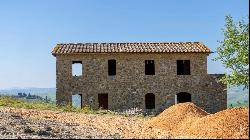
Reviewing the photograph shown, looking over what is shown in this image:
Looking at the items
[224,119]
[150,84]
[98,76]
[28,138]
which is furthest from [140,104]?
[28,138]

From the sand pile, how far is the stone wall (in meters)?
13.8

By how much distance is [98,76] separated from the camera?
3525 cm

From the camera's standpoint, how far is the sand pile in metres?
15.4

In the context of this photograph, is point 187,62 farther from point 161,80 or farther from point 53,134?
point 53,134

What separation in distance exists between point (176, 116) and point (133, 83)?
14654 millimetres

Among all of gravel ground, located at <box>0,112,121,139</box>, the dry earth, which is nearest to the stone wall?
the dry earth

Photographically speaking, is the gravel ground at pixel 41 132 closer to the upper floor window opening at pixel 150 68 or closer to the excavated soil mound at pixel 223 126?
the excavated soil mound at pixel 223 126

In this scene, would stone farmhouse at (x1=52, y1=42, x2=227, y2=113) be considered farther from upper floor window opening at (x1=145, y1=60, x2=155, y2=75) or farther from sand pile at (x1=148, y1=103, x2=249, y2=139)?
sand pile at (x1=148, y1=103, x2=249, y2=139)

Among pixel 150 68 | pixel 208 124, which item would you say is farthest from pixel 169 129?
pixel 150 68

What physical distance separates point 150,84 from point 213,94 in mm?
4987

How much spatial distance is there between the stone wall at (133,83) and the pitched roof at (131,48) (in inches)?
13.3

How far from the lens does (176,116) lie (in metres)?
20.9

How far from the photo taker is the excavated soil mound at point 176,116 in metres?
19.5

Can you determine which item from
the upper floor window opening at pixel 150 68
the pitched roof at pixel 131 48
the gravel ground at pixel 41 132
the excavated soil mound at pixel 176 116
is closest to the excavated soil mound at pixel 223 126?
the excavated soil mound at pixel 176 116
